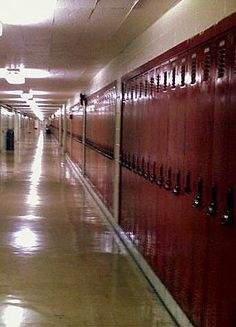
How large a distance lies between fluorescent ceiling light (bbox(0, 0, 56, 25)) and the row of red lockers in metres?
1.17

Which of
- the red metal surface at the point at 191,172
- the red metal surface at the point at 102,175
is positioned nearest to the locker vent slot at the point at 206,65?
the red metal surface at the point at 191,172

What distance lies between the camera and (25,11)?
5395mm

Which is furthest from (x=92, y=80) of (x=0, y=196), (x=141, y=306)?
(x=141, y=306)

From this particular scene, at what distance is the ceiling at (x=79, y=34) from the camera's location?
5.08 metres

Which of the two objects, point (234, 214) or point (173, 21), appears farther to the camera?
point (173, 21)

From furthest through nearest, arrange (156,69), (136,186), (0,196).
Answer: (0,196), (136,186), (156,69)

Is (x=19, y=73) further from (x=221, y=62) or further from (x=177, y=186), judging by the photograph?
(x=221, y=62)

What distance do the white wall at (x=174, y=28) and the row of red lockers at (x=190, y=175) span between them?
180mm

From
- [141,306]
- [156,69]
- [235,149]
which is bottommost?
[141,306]

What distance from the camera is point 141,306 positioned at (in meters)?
4.66

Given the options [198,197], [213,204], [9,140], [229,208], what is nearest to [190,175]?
[198,197]

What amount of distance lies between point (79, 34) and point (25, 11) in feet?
4.11

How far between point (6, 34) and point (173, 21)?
2.60 meters

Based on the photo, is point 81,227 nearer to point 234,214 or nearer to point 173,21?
point 173,21
